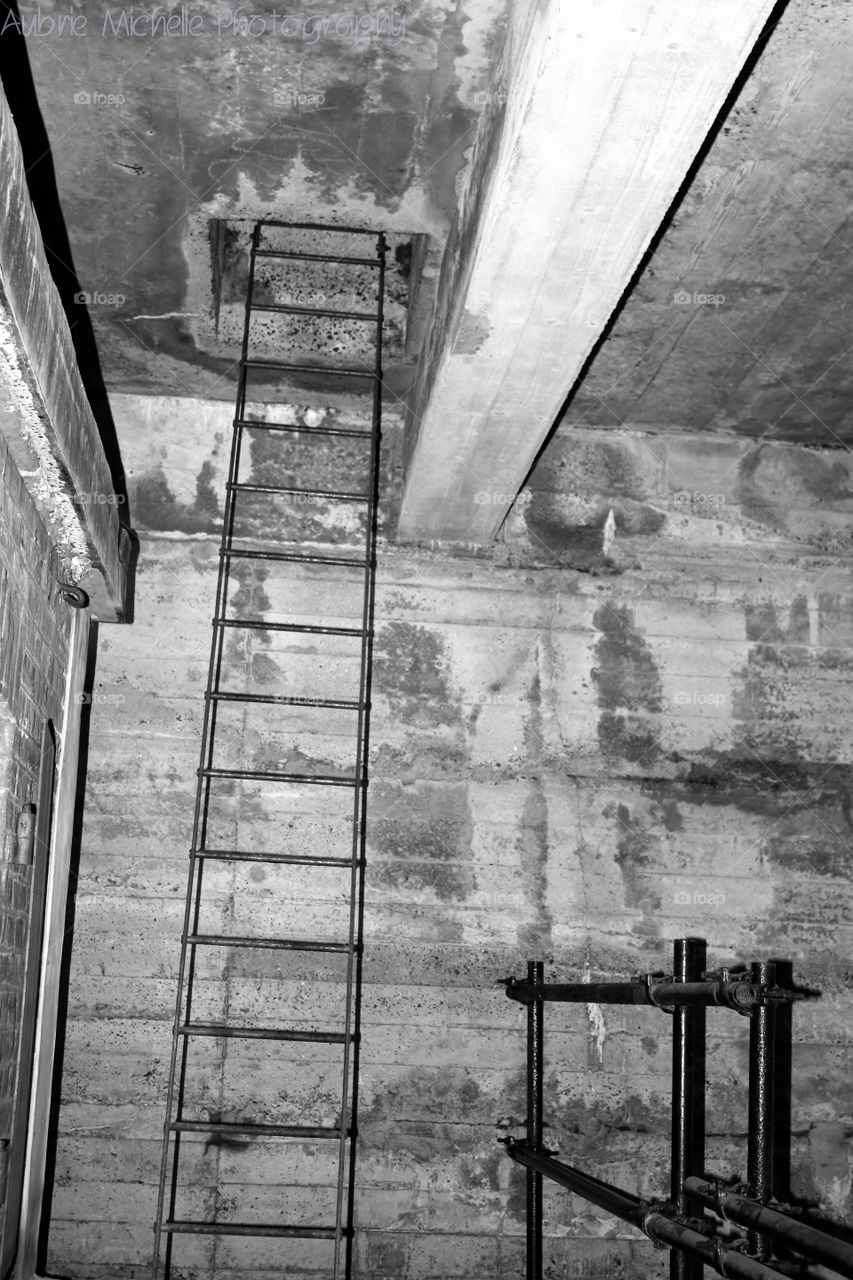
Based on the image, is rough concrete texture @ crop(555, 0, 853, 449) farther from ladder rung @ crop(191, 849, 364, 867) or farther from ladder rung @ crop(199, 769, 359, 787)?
ladder rung @ crop(191, 849, 364, 867)

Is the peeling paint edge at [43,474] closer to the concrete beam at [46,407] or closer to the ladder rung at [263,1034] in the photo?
the concrete beam at [46,407]

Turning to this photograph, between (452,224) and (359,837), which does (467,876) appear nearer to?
(359,837)

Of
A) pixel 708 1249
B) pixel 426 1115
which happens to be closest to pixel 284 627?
pixel 426 1115

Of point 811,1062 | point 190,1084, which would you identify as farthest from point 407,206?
point 811,1062

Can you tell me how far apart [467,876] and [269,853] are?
32.9 inches

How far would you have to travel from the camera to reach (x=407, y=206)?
148 inches

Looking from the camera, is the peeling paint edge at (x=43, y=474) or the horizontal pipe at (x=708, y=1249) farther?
the peeling paint edge at (x=43, y=474)

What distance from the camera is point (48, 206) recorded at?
3820mm

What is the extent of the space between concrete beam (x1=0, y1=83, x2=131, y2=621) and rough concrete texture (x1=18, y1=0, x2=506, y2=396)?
83 centimetres

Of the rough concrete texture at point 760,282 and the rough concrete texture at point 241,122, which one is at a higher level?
the rough concrete texture at point 241,122

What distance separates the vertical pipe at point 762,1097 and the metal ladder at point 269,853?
1785 mm

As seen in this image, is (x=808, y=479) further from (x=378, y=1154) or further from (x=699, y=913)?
(x=378, y=1154)

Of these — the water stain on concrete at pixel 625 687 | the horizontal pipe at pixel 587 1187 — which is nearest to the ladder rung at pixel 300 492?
the water stain on concrete at pixel 625 687

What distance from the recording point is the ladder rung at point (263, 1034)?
3971mm
